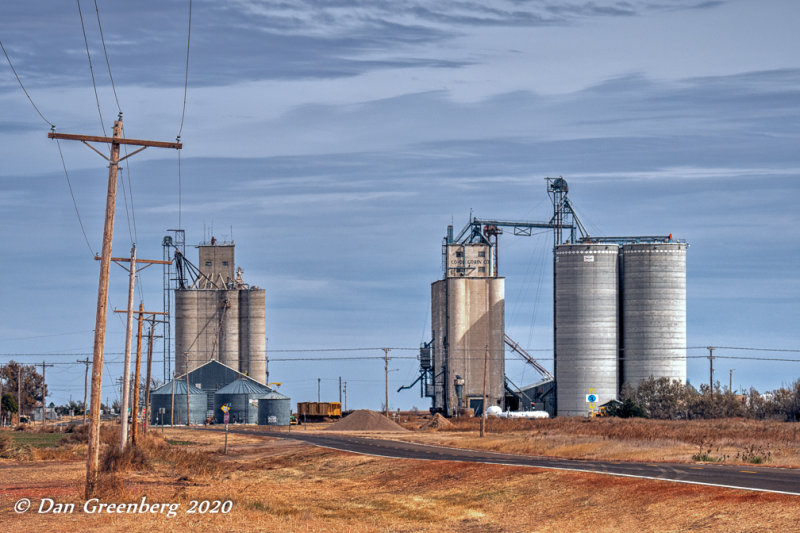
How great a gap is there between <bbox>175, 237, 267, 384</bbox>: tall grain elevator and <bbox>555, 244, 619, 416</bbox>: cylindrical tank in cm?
5180

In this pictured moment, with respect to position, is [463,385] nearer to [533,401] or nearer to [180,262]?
[533,401]

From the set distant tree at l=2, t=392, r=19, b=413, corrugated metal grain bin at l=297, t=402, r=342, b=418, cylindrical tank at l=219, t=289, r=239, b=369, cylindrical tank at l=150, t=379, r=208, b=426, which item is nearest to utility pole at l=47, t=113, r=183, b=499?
cylindrical tank at l=150, t=379, r=208, b=426

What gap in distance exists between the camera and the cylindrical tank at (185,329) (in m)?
149

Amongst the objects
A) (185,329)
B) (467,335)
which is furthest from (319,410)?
(467,335)

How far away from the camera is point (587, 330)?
118875mm

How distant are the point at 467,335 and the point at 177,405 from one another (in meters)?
41.2

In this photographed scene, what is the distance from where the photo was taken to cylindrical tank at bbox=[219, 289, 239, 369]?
491 feet

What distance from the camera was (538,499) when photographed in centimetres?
3109

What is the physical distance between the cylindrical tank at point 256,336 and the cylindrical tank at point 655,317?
58.2m

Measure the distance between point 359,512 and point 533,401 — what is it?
106 meters

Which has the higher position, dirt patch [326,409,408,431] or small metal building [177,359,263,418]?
small metal building [177,359,263,418]

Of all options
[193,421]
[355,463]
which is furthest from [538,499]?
[193,421]
